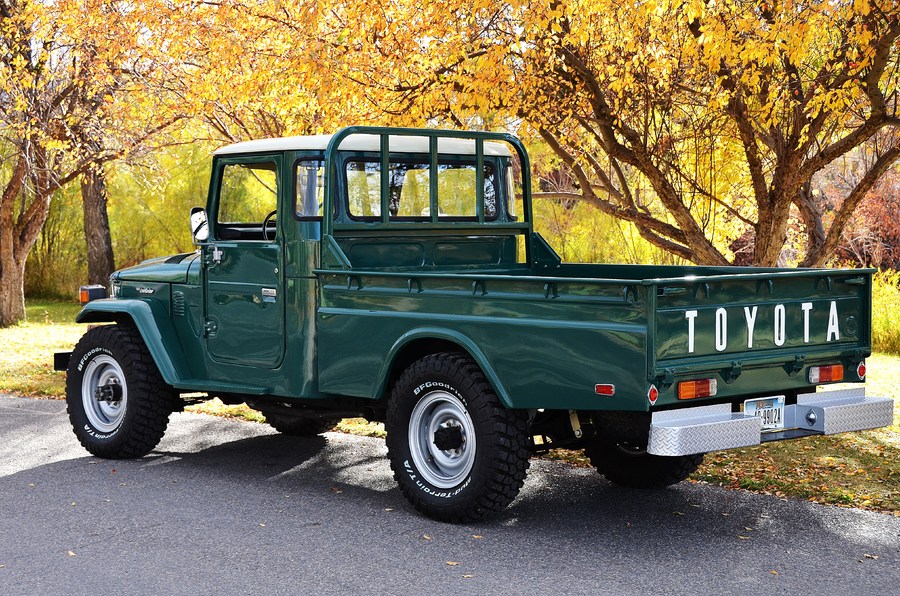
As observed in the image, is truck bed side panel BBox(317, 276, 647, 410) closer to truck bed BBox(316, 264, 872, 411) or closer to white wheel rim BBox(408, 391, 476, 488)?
truck bed BBox(316, 264, 872, 411)

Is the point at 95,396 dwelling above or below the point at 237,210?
below

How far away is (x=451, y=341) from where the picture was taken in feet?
20.7

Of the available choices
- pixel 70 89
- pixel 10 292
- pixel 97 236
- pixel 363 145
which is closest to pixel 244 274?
pixel 363 145

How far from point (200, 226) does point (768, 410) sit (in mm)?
3902

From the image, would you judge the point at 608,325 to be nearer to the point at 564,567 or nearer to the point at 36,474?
the point at 564,567

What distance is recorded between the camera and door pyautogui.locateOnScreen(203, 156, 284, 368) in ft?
24.0

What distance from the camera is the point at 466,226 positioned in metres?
7.82

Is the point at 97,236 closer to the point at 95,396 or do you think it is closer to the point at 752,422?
the point at 95,396

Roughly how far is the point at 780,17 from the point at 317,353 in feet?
15.6

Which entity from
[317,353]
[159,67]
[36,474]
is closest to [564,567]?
[317,353]

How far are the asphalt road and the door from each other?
2.85 ft

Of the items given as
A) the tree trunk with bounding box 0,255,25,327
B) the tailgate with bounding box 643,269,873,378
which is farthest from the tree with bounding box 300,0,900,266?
the tree trunk with bounding box 0,255,25,327

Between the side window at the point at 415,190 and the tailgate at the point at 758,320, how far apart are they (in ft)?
7.44

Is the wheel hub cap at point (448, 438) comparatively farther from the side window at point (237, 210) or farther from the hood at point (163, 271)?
the hood at point (163, 271)
